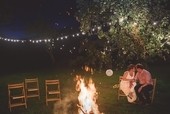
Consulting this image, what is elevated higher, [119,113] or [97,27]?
[97,27]

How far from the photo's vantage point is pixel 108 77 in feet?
67.1

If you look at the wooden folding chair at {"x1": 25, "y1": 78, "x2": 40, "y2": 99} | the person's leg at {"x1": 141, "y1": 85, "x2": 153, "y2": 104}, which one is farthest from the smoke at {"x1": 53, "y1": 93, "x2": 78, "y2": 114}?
the person's leg at {"x1": 141, "y1": 85, "x2": 153, "y2": 104}

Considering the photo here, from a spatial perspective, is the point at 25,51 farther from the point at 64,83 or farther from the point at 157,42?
the point at 157,42

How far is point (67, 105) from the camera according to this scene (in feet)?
44.6

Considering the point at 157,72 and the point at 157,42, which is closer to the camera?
the point at 157,42

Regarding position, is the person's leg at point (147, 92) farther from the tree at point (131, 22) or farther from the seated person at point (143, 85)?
the tree at point (131, 22)

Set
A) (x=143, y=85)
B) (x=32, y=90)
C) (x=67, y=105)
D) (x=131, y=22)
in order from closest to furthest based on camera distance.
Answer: (x=143, y=85) < (x=67, y=105) < (x=131, y=22) < (x=32, y=90)

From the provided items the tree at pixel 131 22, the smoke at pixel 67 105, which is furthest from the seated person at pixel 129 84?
the smoke at pixel 67 105

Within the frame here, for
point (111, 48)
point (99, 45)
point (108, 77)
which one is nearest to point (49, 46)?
point (108, 77)

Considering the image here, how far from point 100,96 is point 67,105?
2.10m

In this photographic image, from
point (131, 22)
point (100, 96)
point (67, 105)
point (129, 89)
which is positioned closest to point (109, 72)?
point (100, 96)

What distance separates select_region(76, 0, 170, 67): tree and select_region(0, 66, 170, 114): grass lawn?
2.08m

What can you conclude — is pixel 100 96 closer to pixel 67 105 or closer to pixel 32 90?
pixel 67 105

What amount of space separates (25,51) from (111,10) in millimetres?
13671
